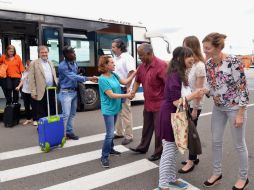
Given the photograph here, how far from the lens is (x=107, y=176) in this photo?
4.14 meters

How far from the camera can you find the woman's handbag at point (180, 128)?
322 centimetres

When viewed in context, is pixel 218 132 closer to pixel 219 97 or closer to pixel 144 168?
pixel 219 97

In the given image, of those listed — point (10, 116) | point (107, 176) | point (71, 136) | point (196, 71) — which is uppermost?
point (196, 71)

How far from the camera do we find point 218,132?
3660mm

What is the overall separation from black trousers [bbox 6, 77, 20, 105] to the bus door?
49.6 inches

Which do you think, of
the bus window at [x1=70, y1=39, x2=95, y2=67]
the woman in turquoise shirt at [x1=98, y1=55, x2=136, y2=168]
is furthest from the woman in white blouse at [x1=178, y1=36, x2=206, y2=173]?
the bus window at [x1=70, y1=39, x2=95, y2=67]

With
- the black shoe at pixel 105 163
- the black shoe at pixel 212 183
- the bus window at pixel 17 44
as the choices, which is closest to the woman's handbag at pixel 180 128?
the black shoe at pixel 212 183

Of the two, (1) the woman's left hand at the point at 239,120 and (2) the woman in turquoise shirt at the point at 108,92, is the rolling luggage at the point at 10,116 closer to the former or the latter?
(2) the woman in turquoise shirt at the point at 108,92

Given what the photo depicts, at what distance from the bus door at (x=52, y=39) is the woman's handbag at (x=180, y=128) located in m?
6.28

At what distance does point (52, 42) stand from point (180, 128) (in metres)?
6.48

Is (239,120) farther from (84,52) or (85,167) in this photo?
(84,52)

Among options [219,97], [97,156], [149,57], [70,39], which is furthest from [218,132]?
[70,39]

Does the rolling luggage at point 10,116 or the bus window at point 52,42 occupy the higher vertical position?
the bus window at point 52,42

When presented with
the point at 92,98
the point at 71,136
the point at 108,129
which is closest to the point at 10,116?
the point at 71,136
